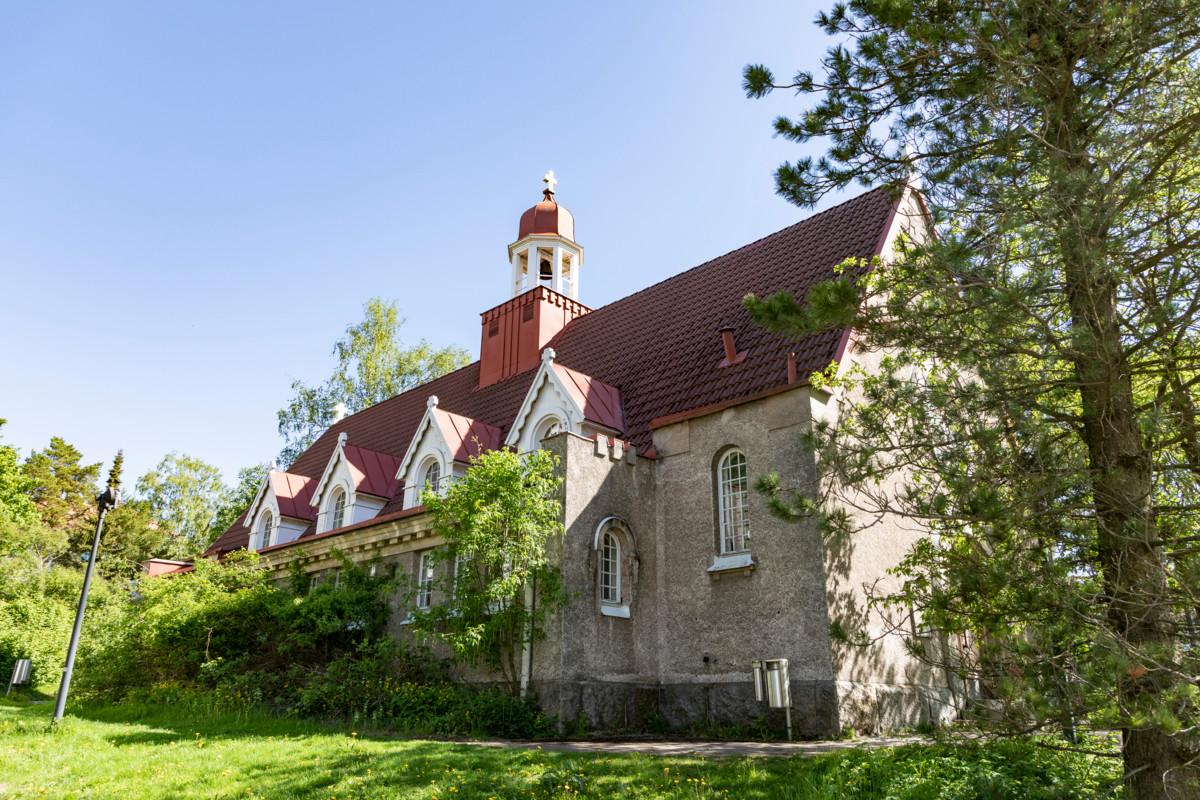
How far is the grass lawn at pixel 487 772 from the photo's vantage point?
831 centimetres

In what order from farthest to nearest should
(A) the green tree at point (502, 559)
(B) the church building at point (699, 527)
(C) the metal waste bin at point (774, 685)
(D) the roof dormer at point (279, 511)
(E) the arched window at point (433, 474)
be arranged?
1. (D) the roof dormer at point (279, 511)
2. (E) the arched window at point (433, 474)
3. (A) the green tree at point (502, 559)
4. (B) the church building at point (699, 527)
5. (C) the metal waste bin at point (774, 685)

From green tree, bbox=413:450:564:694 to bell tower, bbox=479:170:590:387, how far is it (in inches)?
359

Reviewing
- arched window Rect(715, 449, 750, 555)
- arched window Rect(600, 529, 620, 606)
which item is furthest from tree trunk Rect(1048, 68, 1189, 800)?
arched window Rect(600, 529, 620, 606)

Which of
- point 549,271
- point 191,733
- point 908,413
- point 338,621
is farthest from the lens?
point 549,271

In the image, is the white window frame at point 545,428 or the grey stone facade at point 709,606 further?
the white window frame at point 545,428

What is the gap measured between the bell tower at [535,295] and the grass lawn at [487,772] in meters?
14.4

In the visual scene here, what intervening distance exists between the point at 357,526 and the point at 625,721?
9056 millimetres

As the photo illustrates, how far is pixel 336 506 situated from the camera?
2392 cm

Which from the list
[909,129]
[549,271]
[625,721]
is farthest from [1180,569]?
[549,271]

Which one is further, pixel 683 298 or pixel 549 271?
pixel 549 271

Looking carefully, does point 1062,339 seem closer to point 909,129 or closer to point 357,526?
point 909,129

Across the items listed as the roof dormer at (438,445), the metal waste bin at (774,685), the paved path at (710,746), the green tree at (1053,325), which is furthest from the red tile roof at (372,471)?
the green tree at (1053,325)

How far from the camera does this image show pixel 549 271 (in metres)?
27.8

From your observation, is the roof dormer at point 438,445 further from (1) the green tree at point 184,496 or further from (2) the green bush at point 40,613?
(1) the green tree at point 184,496
